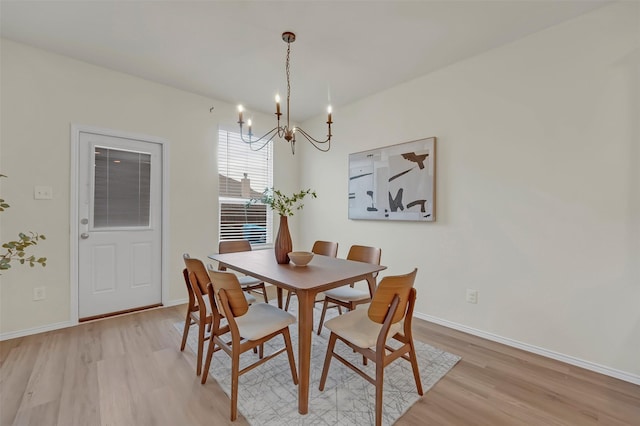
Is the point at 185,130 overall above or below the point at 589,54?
below

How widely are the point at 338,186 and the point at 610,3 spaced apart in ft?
9.59

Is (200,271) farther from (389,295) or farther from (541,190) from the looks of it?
(541,190)

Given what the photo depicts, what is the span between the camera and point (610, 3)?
6.59ft

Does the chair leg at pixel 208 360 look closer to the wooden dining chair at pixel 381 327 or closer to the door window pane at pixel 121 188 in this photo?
the wooden dining chair at pixel 381 327

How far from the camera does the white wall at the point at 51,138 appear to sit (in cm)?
253

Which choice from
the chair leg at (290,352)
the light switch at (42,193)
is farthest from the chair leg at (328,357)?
the light switch at (42,193)

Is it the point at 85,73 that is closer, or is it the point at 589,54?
the point at 589,54

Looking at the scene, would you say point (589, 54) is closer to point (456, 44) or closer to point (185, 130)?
point (456, 44)

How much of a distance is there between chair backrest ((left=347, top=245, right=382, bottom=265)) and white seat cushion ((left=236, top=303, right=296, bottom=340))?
39.9 inches

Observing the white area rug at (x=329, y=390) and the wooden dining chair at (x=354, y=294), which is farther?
the wooden dining chair at (x=354, y=294)

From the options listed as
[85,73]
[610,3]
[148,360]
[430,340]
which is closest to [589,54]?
[610,3]

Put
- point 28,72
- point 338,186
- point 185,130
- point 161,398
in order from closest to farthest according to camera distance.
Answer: point 161,398 → point 28,72 → point 185,130 → point 338,186

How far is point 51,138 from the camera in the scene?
2.72 m

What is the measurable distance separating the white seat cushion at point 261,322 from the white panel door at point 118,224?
2011 millimetres
